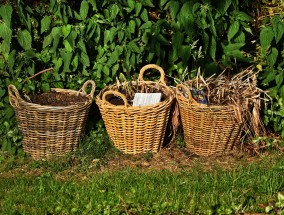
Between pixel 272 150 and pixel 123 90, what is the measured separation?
5.19 ft

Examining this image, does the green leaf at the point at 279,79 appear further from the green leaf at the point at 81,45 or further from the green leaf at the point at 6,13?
the green leaf at the point at 6,13

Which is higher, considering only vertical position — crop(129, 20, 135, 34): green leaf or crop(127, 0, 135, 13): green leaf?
crop(127, 0, 135, 13): green leaf

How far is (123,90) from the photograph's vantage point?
7.03m

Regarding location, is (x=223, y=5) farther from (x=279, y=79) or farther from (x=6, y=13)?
(x=6, y=13)

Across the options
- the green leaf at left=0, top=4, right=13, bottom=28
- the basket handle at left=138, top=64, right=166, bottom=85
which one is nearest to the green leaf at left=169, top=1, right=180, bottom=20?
the basket handle at left=138, top=64, right=166, bottom=85

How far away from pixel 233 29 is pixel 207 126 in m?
1.02

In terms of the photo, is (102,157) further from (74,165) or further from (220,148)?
(220,148)

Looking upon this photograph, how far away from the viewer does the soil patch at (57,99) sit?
681 centimetres

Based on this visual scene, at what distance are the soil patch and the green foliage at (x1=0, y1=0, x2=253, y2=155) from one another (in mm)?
121

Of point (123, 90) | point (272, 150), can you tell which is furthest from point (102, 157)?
point (272, 150)

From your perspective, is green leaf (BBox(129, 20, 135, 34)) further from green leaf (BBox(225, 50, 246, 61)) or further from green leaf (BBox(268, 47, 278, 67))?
green leaf (BBox(268, 47, 278, 67))

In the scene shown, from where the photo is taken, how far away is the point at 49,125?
6.57 metres

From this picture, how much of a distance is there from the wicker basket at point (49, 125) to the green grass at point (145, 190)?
10.7 inches

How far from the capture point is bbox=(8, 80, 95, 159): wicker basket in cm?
651
